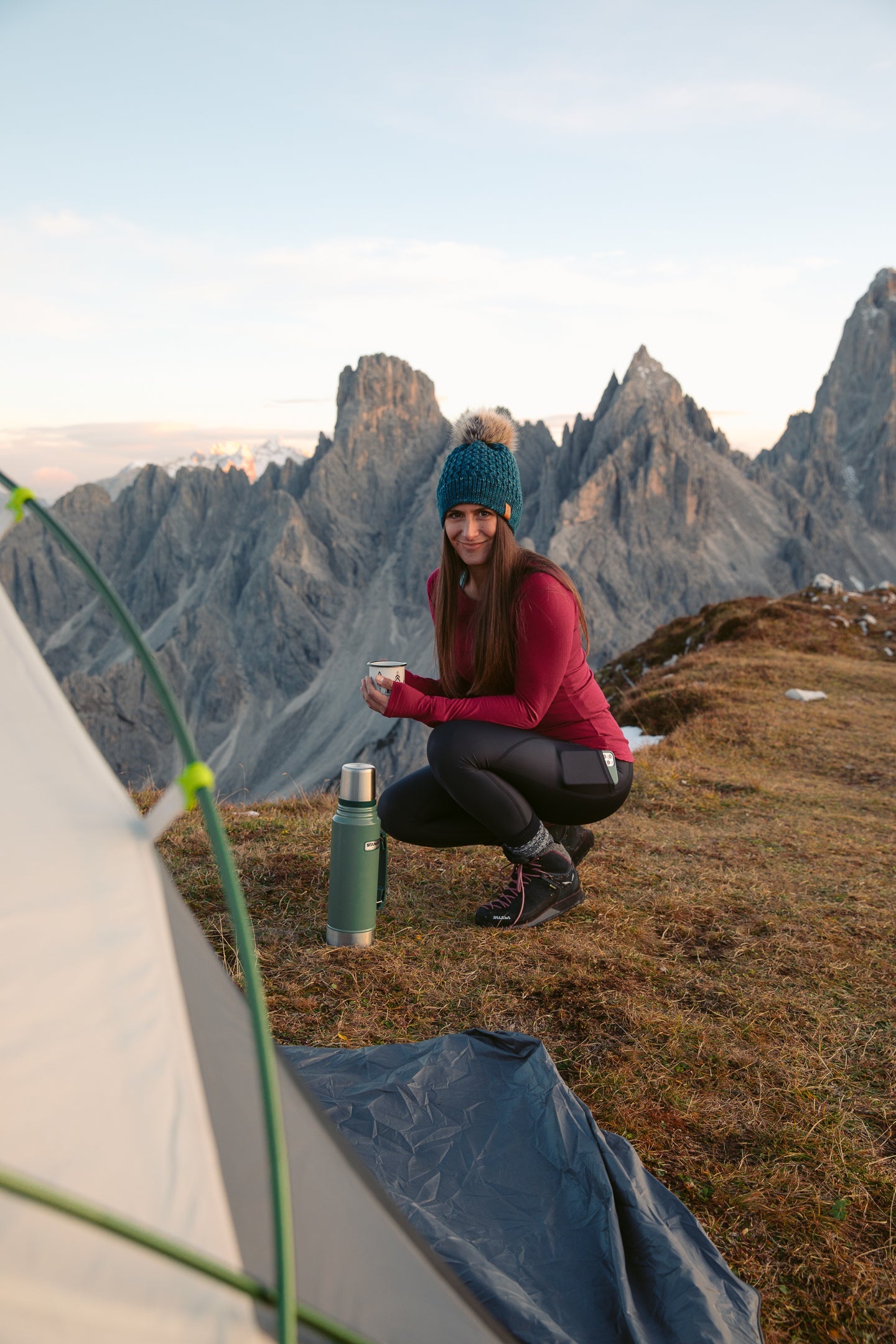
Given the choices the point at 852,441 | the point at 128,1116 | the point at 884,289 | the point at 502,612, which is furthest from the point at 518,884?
the point at 884,289

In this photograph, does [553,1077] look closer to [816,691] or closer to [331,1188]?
[331,1188]

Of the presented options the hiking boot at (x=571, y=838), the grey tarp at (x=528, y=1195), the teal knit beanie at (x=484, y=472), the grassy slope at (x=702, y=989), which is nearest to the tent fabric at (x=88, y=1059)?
the grey tarp at (x=528, y=1195)

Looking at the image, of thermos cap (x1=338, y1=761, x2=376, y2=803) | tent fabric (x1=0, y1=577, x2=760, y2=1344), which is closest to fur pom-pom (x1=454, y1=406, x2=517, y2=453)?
thermos cap (x1=338, y1=761, x2=376, y2=803)

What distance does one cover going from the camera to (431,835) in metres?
3.69

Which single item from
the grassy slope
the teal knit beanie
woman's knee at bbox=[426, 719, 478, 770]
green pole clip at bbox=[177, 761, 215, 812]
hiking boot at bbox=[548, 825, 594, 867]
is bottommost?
the grassy slope

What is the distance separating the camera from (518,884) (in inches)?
139

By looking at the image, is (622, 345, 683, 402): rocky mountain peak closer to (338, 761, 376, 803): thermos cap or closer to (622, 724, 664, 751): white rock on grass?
(622, 724, 664, 751): white rock on grass

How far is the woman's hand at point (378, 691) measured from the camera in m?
3.23

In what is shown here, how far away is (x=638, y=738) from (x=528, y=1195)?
6994mm

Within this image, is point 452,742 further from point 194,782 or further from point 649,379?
point 649,379

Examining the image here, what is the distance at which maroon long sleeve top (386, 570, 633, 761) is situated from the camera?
10.6 ft

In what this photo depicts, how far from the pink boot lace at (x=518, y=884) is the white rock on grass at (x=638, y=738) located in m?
4.42

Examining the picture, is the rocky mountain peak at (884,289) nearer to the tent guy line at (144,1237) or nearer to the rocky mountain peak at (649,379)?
the rocky mountain peak at (649,379)

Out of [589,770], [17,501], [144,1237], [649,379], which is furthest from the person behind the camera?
[649,379]
